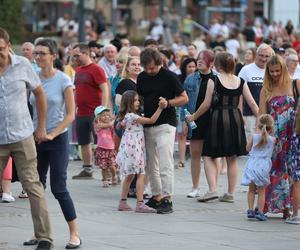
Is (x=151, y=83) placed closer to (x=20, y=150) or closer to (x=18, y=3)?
(x=20, y=150)

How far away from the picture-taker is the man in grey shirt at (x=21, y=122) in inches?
393

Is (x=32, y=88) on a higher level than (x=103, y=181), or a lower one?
higher

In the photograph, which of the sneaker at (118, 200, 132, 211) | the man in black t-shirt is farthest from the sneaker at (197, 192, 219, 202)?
the sneaker at (118, 200, 132, 211)

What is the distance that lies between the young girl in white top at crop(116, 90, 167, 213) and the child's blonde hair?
1.28 metres

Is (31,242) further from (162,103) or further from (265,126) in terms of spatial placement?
(265,126)

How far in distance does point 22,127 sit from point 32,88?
0.35 metres

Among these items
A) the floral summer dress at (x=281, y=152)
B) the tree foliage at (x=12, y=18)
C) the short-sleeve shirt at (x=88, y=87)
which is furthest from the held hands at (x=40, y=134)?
the tree foliage at (x=12, y=18)

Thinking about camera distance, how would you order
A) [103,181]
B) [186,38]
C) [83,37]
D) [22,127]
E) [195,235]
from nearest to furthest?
[22,127], [195,235], [103,181], [83,37], [186,38]

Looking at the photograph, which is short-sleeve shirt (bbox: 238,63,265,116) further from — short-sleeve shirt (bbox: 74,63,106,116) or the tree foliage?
the tree foliage

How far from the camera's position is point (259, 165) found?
12.5 meters

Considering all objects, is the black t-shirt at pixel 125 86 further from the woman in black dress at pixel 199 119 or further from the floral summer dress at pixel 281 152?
the floral summer dress at pixel 281 152

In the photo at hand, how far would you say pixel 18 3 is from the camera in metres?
36.6

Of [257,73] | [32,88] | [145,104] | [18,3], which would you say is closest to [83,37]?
[18,3]

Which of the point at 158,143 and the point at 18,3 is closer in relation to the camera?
the point at 158,143
